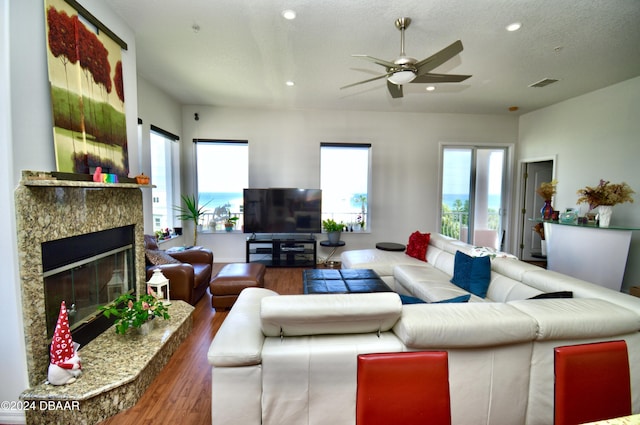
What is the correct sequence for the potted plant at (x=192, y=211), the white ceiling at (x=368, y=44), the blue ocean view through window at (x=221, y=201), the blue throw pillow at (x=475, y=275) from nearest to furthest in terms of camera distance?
the white ceiling at (x=368, y=44), the blue throw pillow at (x=475, y=275), the potted plant at (x=192, y=211), the blue ocean view through window at (x=221, y=201)

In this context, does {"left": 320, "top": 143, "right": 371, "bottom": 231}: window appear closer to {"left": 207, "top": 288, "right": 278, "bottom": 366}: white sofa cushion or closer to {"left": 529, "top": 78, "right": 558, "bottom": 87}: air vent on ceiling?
{"left": 529, "top": 78, "right": 558, "bottom": 87}: air vent on ceiling

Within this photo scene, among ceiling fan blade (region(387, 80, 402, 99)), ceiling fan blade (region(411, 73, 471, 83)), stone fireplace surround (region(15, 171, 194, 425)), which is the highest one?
ceiling fan blade (region(387, 80, 402, 99))

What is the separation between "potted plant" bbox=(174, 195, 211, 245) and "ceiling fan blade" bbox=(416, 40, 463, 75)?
421 cm

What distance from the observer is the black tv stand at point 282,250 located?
5098 mm

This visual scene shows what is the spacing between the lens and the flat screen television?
5.08 m

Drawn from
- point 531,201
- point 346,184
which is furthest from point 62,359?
point 531,201

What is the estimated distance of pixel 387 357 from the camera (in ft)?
2.85

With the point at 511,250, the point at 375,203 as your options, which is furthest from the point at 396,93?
the point at 511,250

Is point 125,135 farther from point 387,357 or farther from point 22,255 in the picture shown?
point 387,357

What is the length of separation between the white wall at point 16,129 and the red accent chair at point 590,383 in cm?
270

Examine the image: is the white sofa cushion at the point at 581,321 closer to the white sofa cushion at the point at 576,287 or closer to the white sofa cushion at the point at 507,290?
the white sofa cushion at the point at 576,287

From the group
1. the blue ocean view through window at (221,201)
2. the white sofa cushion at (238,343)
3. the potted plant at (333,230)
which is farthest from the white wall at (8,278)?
the potted plant at (333,230)

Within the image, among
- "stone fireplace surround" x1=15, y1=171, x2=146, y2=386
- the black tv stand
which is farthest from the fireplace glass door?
the black tv stand

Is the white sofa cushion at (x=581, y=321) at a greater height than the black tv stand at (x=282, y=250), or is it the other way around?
the white sofa cushion at (x=581, y=321)
